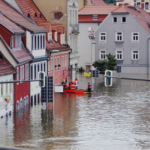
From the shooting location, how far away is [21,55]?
44.3 m

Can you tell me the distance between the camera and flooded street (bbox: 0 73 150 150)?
28.6 m

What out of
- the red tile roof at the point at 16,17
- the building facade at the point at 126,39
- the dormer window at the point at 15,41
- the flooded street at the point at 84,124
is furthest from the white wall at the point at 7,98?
the building facade at the point at 126,39

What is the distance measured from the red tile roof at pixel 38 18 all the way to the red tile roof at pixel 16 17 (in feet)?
9.28

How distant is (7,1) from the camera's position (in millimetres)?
56750

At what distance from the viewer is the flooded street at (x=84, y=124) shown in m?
28.6

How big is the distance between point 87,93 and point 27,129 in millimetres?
24599

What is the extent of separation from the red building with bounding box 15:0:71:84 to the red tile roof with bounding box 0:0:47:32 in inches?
110

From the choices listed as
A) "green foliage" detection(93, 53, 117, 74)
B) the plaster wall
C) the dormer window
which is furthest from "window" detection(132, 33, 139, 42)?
the dormer window

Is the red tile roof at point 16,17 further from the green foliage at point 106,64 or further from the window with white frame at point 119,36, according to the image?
the window with white frame at point 119,36

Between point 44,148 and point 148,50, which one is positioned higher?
point 148,50

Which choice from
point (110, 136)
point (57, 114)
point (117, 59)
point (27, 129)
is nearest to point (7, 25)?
point (57, 114)

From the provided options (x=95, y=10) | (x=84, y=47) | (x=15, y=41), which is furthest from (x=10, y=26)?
(x=95, y=10)

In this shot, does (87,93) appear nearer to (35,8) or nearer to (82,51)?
(35,8)

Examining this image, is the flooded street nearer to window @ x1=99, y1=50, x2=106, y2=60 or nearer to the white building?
the white building
